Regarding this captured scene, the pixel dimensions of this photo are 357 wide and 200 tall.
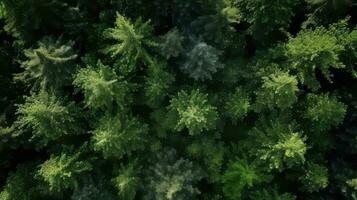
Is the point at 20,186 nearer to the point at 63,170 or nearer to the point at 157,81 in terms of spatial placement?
the point at 63,170

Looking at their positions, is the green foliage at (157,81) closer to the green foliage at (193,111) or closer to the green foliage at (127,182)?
the green foliage at (193,111)

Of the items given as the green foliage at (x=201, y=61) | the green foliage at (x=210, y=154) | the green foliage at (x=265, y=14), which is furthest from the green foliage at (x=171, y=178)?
the green foliage at (x=265, y=14)

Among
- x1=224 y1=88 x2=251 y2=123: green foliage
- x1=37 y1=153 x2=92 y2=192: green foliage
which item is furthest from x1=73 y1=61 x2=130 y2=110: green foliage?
x1=224 y1=88 x2=251 y2=123: green foliage

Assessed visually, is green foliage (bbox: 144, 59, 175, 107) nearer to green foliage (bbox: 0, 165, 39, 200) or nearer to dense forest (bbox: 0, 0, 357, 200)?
dense forest (bbox: 0, 0, 357, 200)

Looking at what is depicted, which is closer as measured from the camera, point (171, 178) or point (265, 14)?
point (265, 14)

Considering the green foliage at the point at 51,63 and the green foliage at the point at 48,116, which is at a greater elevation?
the green foliage at the point at 51,63

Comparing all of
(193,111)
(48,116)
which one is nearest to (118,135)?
(48,116)
